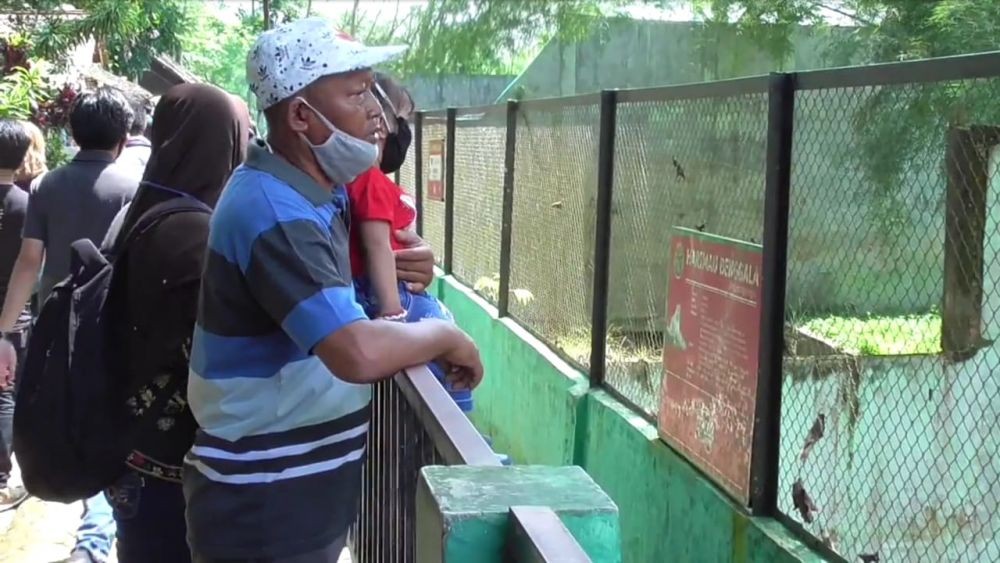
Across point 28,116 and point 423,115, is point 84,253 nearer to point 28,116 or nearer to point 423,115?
point 423,115

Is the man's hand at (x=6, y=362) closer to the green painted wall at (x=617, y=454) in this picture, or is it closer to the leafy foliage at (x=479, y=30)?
the green painted wall at (x=617, y=454)

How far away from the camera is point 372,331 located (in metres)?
2.13

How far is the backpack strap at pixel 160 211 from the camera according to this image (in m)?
2.76

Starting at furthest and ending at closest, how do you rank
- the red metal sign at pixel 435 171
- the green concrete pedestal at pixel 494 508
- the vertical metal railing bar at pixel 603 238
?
the red metal sign at pixel 435 171, the vertical metal railing bar at pixel 603 238, the green concrete pedestal at pixel 494 508

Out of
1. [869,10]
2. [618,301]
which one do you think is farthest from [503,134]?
[869,10]

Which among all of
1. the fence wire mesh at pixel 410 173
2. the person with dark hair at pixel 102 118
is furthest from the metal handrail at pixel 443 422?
the fence wire mesh at pixel 410 173

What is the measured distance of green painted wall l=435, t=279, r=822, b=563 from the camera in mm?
3716

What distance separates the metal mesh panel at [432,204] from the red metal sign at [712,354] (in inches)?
207

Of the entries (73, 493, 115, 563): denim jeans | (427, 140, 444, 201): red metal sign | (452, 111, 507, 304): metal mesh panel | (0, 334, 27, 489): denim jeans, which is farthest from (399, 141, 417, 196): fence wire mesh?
(73, 493, 115, 563): denim jeans

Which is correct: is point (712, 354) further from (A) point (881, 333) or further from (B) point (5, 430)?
(B) point (5, 430)

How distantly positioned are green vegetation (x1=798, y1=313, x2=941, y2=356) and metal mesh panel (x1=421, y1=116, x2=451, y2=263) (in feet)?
19.7

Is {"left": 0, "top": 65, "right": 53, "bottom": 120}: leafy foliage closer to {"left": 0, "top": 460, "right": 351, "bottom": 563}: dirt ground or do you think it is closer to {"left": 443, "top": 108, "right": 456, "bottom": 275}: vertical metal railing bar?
{"left": 443, "top": 108, "right": 456, "bottom": 275}: vertical metal railing bar

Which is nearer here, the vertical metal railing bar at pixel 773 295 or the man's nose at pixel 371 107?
the man's nose at pixel 371 107

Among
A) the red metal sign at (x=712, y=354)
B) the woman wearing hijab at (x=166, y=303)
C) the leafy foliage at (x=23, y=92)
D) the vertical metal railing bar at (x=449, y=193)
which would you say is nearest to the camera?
the woman wearing hijab at (x=166, y=303)
